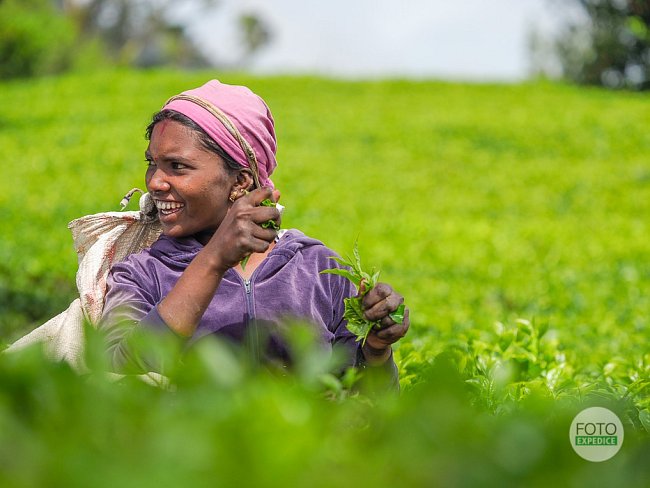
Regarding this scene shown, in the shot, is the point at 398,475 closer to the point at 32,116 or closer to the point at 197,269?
the point at 197,269

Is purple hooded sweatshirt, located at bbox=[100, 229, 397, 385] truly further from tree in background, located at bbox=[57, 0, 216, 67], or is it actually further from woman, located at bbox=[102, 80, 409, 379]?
tree in background, located at bbox=[57, 0, 216, 67]

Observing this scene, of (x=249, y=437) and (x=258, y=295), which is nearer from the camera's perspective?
(x=249, y=437)

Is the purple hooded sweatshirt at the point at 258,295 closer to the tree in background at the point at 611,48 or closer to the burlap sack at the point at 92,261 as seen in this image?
the burlap sack at the point at 92,261

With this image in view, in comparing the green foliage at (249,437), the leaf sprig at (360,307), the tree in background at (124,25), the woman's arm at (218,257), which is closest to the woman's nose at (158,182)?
the woman's arm at (218,257)

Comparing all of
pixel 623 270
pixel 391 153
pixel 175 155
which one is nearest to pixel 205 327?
pixel 175 155

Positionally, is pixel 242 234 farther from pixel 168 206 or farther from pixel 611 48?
pixel 611 48

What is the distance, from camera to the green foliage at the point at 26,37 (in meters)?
28.2

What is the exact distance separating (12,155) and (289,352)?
587 inches

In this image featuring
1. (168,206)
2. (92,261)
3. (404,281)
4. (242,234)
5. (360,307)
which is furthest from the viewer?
(404,281)

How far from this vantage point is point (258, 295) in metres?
2.90

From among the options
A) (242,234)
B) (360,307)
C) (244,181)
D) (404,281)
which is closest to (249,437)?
(242,234)

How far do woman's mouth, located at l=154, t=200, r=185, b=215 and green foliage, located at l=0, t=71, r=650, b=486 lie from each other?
2.41 feet

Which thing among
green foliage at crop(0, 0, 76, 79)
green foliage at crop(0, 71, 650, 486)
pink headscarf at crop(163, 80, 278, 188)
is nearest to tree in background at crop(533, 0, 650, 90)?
green foliage at crop(0, 71, 650, 486)

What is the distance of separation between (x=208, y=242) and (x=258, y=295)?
0.25 m
